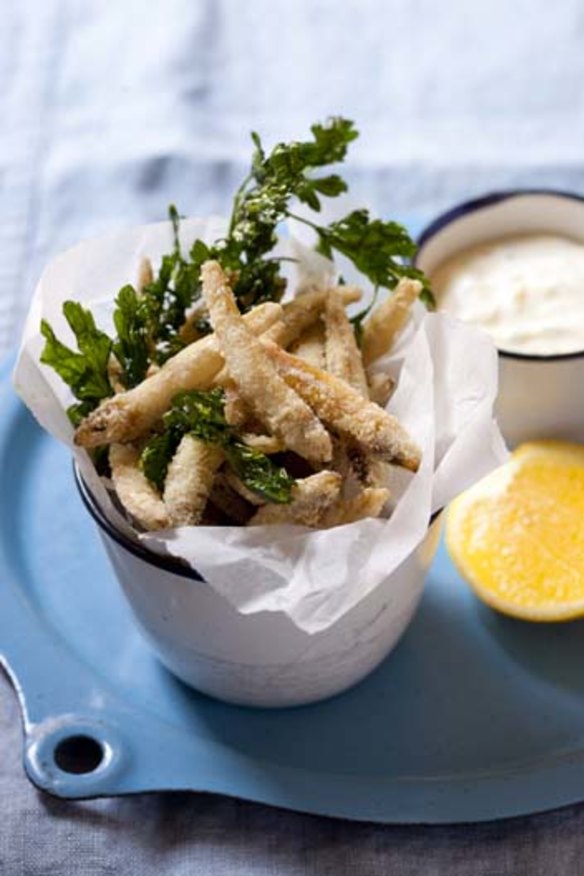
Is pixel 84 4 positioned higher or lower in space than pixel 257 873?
higher

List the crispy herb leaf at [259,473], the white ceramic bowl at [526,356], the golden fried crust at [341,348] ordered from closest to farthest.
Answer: the crispy herb leaf at [259,473]
the golden fried crust at [341,348]
the white ceramic bowl at [526,356]

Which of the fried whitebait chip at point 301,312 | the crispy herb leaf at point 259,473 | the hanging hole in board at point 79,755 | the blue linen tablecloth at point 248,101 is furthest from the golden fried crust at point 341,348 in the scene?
the blue linen tablecloth at point 248,101

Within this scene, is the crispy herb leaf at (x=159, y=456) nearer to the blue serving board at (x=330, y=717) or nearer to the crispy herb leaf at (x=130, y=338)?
the crispy herb leaf at (x=130, y=338)

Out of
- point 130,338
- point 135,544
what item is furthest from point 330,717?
point 130,338

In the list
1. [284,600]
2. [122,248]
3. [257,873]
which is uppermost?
[122,248]

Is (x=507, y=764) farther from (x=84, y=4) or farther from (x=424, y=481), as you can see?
(x=84, y=4)

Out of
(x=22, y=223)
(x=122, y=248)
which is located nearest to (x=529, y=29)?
(x=22, y=223)

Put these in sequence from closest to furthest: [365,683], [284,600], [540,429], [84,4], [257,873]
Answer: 1. [284,600]
2. [257,873]
3. [365,683]
4. [540,429]
5. [84,4]
